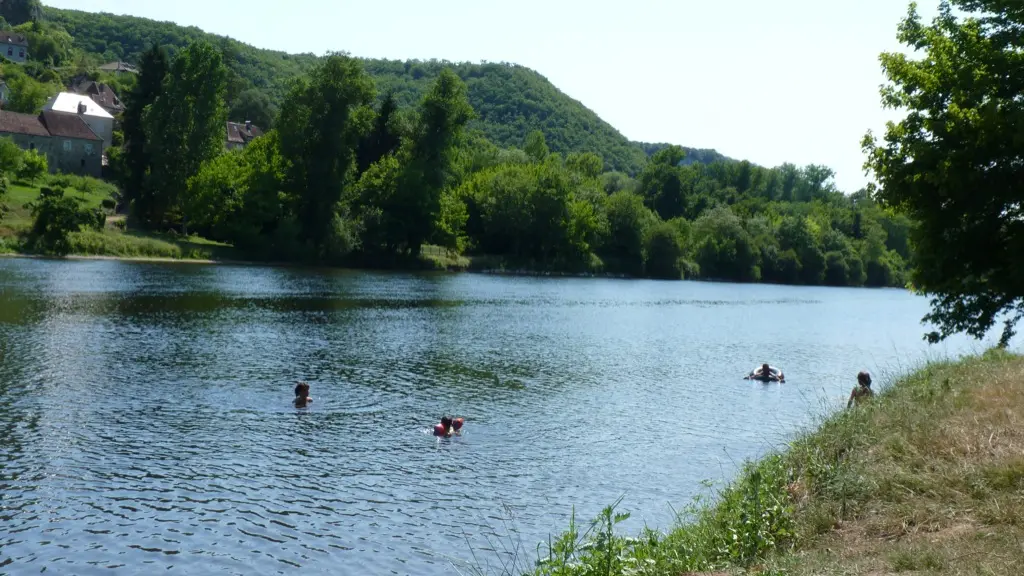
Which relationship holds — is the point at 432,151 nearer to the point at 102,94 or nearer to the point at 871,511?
the point at 102,94

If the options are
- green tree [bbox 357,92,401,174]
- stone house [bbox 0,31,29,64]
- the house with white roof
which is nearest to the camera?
green tree [bbox 357,92,401,174]

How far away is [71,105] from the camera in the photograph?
13812cm

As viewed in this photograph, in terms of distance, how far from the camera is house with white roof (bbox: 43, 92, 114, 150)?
136875 millimetres

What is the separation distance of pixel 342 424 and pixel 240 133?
15274 cm

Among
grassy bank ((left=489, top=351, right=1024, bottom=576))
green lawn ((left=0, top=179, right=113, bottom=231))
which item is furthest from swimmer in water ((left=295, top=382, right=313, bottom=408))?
green lawn ((left=0, top=179, right=113, bottom=231))

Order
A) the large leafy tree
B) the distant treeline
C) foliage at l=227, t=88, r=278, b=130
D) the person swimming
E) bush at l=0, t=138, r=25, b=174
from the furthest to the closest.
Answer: foliage at l=227, t=88, r=278, b=130
bush at l=0, t=138, r=25, b=174
the distant treeline
the person swimming
the large leafy tree

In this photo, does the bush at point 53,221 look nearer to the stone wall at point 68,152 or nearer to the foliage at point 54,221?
the foliage at point 54,221

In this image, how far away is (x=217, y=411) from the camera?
2481 cm

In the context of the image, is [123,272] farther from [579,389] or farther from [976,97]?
[976,97]

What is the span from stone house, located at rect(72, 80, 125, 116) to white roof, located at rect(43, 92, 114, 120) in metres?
22.2

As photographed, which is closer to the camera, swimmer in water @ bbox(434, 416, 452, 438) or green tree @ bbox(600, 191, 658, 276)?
swimmer in water @ bbox(434, 416, 452, 438)

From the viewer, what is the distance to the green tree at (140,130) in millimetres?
96000

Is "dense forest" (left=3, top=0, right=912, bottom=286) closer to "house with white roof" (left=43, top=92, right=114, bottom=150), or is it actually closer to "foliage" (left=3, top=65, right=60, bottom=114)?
"foliage" (left=3, top=65, right=60, bottom=114)

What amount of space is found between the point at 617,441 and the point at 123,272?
195 feet
